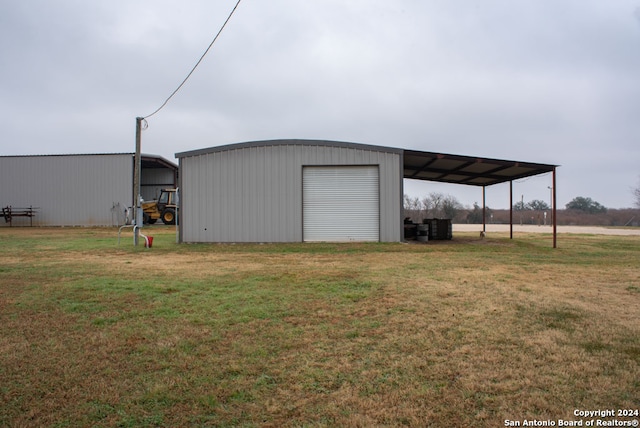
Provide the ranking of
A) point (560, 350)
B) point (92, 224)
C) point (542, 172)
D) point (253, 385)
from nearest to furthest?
1. point (253, 385)
2. point (560, 350)
3. point (542, 172)
4. point (92, 224)

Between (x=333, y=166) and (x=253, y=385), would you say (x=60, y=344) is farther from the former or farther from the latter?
(x=333, y=166)

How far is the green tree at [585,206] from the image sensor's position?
2577 inches

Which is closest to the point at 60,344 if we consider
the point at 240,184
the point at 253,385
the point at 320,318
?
the point at 253,385

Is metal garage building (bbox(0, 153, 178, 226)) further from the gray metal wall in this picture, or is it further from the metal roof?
the gray metal wall

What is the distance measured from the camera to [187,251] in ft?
40.5

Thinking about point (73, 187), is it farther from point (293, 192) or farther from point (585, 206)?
point (585, 206)

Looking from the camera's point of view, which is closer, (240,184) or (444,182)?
(240,184)

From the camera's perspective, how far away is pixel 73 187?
27359 mm

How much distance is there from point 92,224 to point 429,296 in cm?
2730

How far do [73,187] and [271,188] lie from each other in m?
19.6

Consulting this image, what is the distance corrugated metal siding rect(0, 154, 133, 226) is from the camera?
27094 millimetres

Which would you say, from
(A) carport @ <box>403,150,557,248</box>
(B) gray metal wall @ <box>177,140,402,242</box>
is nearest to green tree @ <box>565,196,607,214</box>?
(A) carport @ <box>403,150,557,248</box>

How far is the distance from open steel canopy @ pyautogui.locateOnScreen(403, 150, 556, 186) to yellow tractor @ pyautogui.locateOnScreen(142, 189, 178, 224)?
16269mm

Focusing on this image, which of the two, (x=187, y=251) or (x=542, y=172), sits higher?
(x=542, y=172)
